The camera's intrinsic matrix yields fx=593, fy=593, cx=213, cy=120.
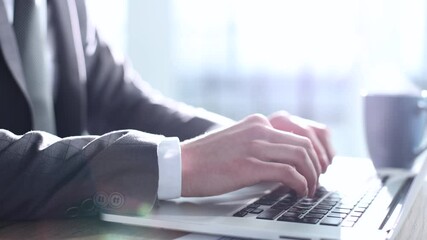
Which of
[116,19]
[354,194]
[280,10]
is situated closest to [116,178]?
[354,194]

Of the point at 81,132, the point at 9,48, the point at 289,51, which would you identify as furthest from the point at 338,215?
the point at 289,51

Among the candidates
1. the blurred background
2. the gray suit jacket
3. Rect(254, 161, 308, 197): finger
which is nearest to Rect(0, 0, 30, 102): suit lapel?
the gray suit jacket

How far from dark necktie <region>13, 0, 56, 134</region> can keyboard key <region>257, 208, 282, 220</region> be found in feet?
1.95

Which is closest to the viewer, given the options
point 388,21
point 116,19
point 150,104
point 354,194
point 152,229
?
point 152,229

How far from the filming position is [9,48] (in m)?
0.97

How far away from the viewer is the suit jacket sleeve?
2.07 feet

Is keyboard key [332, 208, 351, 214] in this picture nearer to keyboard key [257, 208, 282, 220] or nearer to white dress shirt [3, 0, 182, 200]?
keyboard key [257, 208, 282, 220]

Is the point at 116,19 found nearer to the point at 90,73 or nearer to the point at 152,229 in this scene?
the point at 90,73

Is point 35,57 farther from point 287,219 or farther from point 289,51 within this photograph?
point 289,51

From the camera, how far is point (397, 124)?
3.24ft

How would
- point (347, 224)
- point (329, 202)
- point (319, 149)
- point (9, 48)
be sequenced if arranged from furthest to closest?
point (9, 48), point (319, 149), point (329, 202), point (347, 224)

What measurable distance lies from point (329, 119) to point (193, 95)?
0.52m

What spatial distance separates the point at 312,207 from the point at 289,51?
151 cm

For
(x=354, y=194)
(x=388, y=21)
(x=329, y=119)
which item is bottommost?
(x=329, y=119)
